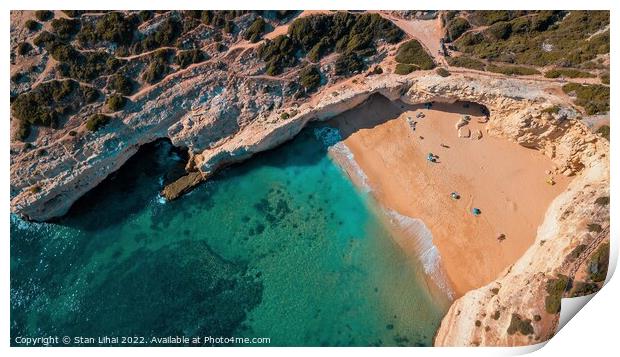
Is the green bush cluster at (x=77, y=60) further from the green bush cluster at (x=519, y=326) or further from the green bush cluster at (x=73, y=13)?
the green bush cluster at (x=519, y=326)

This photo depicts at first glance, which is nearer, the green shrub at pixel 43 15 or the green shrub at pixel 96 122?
the green shrub at pixel 43 15

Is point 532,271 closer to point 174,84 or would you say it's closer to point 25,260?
point 174,84

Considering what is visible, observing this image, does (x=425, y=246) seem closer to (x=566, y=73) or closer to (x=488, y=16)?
(x=566, y=73)

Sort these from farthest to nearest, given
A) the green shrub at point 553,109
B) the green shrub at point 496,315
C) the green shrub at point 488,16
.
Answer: the green shrub at point 488,16
the green shrub at point 553,109
the green shrub at point 496,315

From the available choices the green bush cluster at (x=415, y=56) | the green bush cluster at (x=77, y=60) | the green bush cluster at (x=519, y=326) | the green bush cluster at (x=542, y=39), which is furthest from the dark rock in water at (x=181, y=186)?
the green bush cluster at (x=519, y=326)

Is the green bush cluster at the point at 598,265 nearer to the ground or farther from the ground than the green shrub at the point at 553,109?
nearer to the ground
